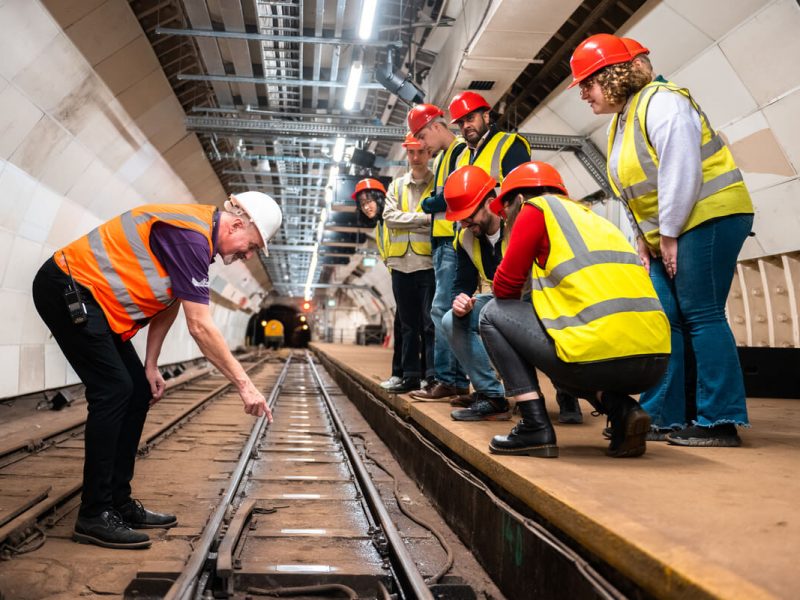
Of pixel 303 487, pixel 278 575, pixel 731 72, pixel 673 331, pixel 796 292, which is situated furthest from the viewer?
pixel 796 292

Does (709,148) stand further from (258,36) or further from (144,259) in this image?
(258,36)

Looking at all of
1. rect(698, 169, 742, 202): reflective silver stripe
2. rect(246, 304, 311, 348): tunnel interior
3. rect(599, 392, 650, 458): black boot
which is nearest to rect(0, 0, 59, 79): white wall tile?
rect(698, 169, 742, 202): reflective silver stripe

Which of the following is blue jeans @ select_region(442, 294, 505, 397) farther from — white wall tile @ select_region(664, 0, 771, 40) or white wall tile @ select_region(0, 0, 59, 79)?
white wall tile @ select_region(0, 0, 59, 79)

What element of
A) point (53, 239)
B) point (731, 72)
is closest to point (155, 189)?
point (53, 239)

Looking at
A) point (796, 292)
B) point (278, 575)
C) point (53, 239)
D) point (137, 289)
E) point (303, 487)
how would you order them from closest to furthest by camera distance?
1. point (278, 575)
2. point (137, 289)
3. point (303, 487)
4. point (796, 292)
5. point (53, 239)

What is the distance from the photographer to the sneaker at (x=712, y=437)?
3158 mm

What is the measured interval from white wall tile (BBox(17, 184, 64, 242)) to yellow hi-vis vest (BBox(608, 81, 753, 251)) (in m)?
6.01

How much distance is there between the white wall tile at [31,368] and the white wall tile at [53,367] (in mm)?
118

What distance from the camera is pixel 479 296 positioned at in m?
4.29

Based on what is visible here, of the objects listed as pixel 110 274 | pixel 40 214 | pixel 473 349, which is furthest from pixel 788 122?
pixel 40 214

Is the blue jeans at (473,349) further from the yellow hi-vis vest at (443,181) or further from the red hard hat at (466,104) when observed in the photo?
the red hard hat at (466,104)

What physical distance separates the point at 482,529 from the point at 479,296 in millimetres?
1538

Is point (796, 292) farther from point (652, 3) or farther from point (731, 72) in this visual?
point (652, 3)

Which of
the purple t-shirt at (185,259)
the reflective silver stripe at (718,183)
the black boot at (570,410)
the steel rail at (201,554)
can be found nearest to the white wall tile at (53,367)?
the steel rail at (201,554)
